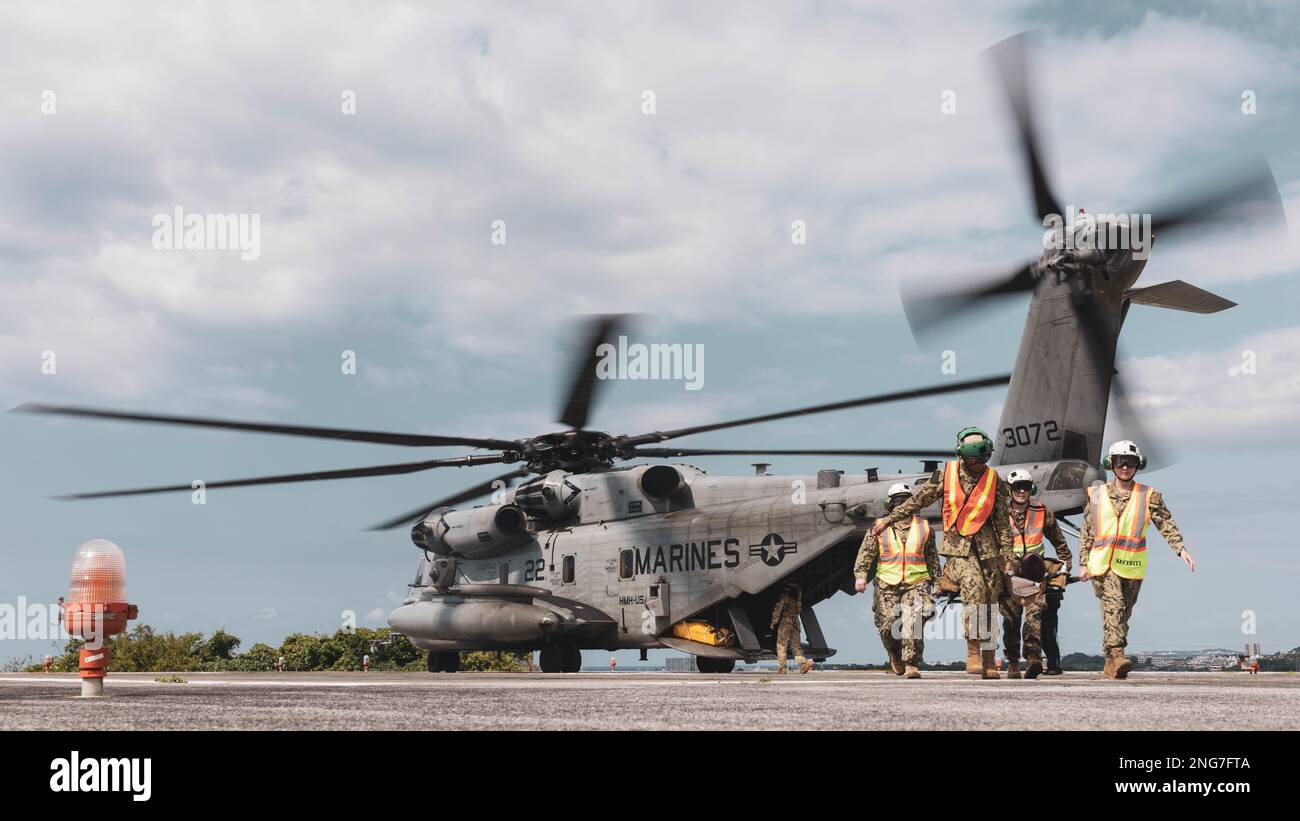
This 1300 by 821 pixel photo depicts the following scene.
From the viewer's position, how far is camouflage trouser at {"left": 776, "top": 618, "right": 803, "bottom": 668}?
1942cm

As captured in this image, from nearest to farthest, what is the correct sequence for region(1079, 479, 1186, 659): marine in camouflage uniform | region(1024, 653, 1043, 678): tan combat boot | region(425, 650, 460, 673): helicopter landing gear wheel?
1. region(1079, 479, 1186, 659): marine in camouflage uniform
2. region(1024, 653, 1043, 678): tan combat boot
3. region(425, 650, 460, 673): helicopter landing gear wheel

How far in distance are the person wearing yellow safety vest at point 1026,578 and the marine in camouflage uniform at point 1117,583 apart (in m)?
0.75

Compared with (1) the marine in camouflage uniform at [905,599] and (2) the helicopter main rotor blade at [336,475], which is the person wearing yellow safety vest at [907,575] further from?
(2) the helicopter main rotor blade at [336,475]

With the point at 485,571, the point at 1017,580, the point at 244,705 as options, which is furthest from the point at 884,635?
the point at 485,571

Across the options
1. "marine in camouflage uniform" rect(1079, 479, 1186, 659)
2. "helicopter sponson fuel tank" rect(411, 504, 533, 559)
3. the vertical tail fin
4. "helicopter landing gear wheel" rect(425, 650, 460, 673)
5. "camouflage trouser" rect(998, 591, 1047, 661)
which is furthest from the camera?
"helicopter landing gear wheel" rect(425, 650, 460, 673)

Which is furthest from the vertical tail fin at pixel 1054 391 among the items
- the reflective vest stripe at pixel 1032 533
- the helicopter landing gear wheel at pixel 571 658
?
the helicopter landing gear wheel at pixel 571 658

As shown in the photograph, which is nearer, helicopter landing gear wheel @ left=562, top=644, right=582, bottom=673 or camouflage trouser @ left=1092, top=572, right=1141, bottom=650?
camouflage trouser @ left=1092, top=572, right=1141, bottom=650

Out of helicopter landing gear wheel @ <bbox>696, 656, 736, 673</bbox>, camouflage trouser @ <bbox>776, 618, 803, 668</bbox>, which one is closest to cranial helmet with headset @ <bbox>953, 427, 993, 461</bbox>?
camouflage trouser @ <bbox>776, 618, 803, 668</bbox>

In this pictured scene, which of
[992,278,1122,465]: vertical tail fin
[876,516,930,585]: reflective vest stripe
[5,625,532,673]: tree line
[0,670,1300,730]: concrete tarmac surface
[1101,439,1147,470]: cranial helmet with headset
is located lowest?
[5,625,532,673]: tree line

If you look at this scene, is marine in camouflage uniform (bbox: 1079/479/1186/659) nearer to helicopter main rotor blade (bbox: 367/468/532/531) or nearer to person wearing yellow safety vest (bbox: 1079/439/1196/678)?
person wearing yellow safety vest (bbox: 1079/439/1196/678)

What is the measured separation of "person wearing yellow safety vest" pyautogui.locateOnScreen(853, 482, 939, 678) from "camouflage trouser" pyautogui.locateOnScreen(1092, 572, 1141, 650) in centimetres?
206

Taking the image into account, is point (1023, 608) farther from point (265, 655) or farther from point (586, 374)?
point (265, 655)
